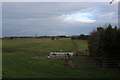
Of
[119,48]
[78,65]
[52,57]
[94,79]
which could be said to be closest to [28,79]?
[94,79]

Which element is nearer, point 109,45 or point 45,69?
point 109,45

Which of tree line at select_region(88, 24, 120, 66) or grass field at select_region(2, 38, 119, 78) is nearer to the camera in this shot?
grass field at select_region(2, 38, 119, 78)

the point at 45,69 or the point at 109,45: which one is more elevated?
the point at 109,45

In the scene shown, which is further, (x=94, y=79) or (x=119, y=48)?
(x=119, y=48)

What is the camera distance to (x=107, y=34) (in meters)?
19.4

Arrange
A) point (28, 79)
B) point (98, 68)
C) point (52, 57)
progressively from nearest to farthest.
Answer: point (28, 79)
point (98, 68)
point (52, 57)

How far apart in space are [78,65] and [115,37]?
4.10 metres

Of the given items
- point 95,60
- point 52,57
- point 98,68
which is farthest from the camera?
point 52,57

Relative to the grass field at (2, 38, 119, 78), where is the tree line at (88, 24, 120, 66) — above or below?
above

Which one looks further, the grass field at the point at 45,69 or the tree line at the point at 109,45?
the tree line at the point at 109,45

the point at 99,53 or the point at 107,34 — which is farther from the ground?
the point at 107,34

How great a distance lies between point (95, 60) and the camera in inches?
861

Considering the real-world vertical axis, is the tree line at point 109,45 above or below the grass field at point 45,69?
above

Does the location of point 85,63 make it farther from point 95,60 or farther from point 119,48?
point 119,48
